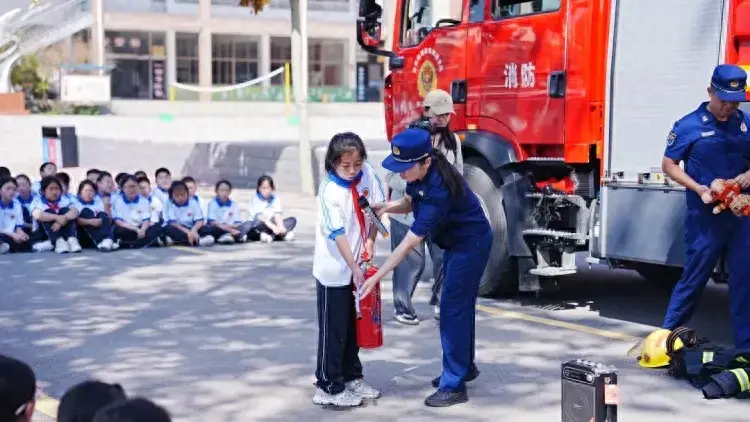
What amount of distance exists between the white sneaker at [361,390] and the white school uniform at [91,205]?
7.22 meters

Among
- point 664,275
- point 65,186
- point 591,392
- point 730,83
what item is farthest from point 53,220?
point 591,392

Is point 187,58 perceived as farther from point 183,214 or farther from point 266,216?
point 183,214

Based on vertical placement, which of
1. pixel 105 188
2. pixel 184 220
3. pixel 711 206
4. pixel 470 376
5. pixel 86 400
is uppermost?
pixel 711 206

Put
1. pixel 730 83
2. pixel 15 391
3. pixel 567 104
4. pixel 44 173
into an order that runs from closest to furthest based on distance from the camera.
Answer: pixel 15 391
pixel 730 83
pixel 567 104
pixel 44 173

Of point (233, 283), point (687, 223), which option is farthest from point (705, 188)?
point (233, 283)

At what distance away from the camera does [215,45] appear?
52781 millimetres

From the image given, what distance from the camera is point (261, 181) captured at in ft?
44.7

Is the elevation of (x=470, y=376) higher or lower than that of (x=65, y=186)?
lower

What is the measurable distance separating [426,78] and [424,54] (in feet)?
0.71

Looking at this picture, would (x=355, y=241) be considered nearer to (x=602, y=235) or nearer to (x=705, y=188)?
(x=705, y=188)

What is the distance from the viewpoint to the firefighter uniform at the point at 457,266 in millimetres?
6023

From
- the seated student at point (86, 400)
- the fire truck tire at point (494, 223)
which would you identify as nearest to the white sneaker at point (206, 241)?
the fire truck tire at point (494, 223)

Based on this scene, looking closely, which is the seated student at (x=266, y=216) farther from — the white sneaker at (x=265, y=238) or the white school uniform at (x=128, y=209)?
the white school uniform at (x=128, y=209)

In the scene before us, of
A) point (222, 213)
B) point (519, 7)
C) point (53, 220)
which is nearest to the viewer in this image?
point (519, 7)
